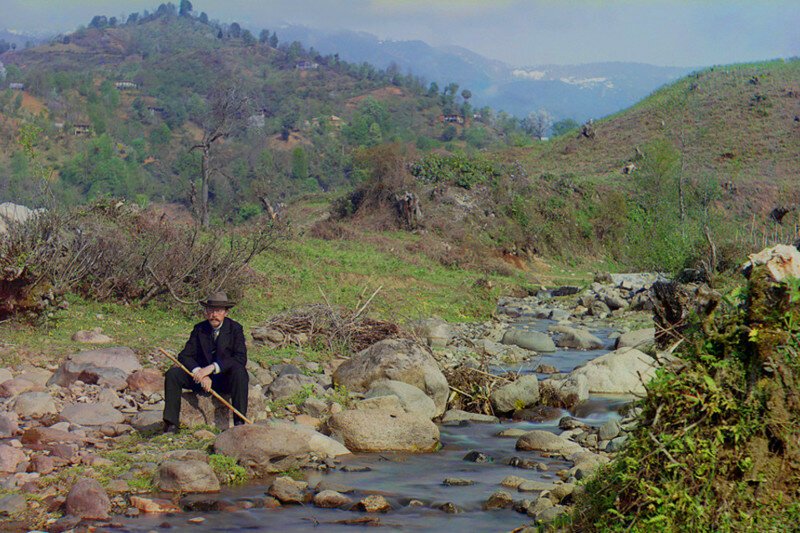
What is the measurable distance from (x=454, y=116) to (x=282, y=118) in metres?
21.7

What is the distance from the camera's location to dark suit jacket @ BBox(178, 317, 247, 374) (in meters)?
8.49

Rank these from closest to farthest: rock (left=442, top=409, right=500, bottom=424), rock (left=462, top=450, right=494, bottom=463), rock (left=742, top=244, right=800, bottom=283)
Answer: rock (left=742, top=244, right=800, bottom=283) < rock (left=462, top=450, right=494, bottom=463) < rock (left=442, top=409, right=500, bottom=424)

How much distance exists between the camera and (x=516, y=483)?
26.1ft

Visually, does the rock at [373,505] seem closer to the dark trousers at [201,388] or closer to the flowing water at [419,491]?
the flowing water at [419,491]

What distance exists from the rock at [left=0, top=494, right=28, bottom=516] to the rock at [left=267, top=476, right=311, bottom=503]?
1.89 metres

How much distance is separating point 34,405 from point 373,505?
3769 mm

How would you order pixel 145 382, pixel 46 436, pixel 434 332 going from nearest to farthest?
pixel 46 436, pixel 145 382, pixel 434 332

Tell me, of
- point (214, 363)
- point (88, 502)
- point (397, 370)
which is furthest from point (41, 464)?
point (397, 370)

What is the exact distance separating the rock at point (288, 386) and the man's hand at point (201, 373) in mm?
1957

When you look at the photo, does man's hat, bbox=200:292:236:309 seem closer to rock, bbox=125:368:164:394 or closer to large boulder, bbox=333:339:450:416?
rock, bbox=125:368:164:394

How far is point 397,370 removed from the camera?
10922 millimetres

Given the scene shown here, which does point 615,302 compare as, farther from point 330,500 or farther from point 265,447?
point 330,500

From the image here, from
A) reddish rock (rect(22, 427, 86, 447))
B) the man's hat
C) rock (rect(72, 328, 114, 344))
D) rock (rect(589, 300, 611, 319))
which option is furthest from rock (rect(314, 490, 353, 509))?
rock (rect(589, 300, 611, 319))

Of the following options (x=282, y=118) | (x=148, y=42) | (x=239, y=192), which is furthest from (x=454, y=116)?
(x=148, y=42)
